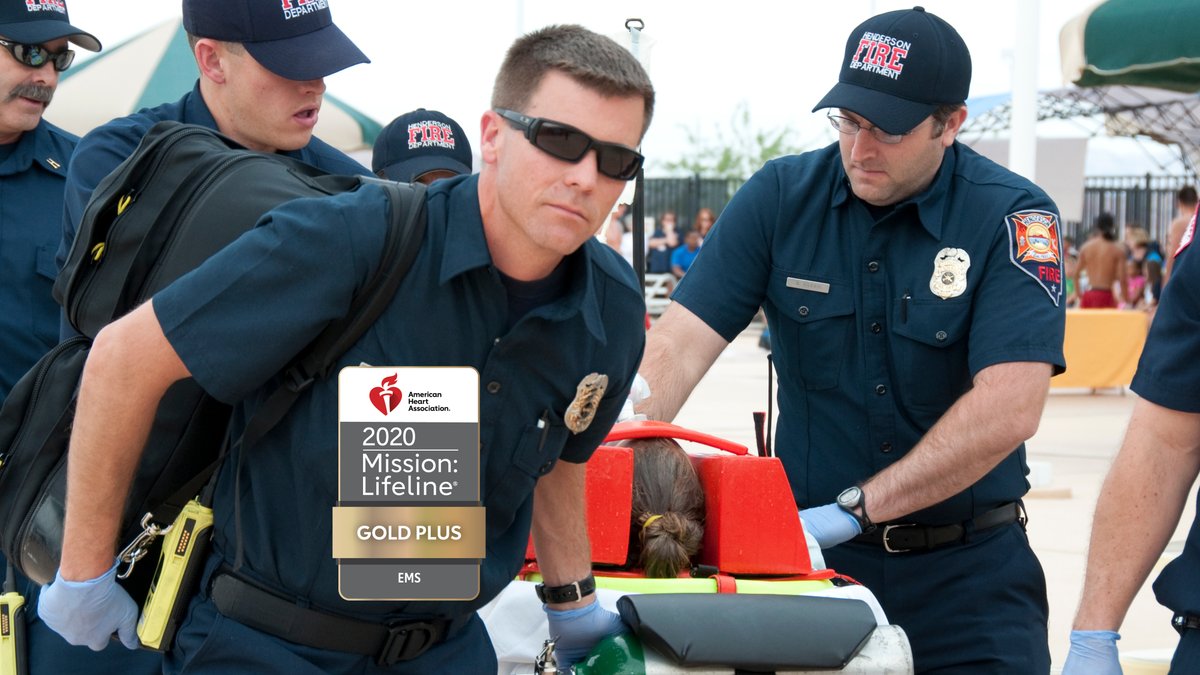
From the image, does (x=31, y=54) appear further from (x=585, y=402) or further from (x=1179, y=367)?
(x=1179, y=367)

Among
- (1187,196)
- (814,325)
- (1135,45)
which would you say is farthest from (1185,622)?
(1187,196)

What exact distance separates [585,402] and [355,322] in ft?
1.28

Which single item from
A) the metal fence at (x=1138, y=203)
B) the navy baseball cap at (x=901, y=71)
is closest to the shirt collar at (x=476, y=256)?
the navy baseball cap at (x=901, y=71)

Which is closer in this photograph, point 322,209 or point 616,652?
point 322,209

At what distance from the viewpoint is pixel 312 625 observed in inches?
80.0

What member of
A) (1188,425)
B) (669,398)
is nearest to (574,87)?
(1188,425)

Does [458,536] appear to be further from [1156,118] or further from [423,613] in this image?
[1156,118]

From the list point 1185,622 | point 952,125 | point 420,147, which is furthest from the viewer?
point 420,147

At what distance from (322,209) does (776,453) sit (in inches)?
69.0

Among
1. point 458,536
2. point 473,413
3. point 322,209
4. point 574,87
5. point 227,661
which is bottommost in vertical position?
point 227,661

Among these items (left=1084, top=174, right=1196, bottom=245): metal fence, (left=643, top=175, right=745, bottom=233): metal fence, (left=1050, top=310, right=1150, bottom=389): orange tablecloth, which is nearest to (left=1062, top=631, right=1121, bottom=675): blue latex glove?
(left=1050, top=310, right=1150, bottom=389): orange tablecloth

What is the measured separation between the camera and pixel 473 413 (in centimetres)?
198

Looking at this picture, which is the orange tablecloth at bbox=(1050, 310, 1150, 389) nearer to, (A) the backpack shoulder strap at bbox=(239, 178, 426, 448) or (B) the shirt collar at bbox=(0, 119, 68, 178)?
(B) the shirt collar at bbox=(0, 119, 68, 178)

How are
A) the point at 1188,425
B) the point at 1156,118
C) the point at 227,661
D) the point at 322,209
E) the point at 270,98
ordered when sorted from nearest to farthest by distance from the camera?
the point at 322,209 < the point at 227,661 < the point at 1188,425 < the point at 270,98 < the point at 1156,118
